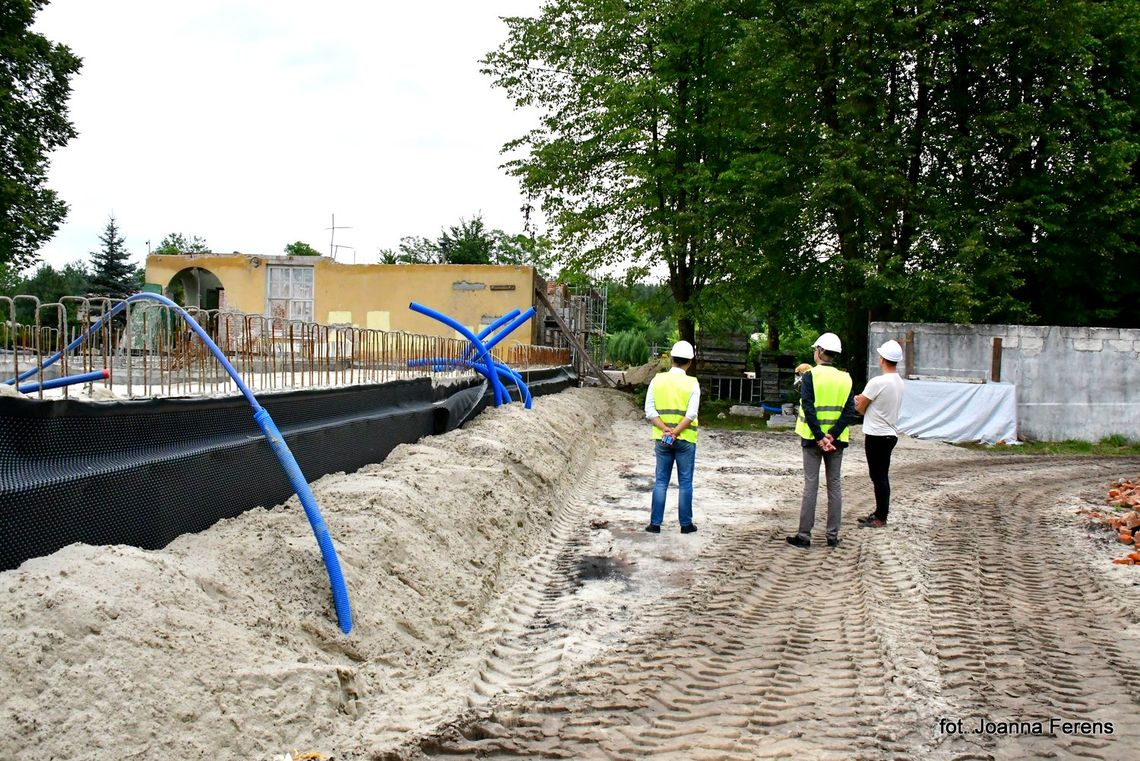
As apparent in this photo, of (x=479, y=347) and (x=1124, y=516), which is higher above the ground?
(x=479, y=347)

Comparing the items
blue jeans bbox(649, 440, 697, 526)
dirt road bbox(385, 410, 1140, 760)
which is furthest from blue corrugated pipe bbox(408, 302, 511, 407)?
blue jeans bbox(649, 440, 697, 526)

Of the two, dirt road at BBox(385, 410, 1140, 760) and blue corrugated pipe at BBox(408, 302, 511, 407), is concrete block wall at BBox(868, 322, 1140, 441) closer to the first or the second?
blue corrugated pipe at BBox(408, 302, 511, 407)

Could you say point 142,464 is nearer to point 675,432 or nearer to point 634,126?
point 675,432

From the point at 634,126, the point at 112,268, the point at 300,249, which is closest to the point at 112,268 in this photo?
the point at 112,268

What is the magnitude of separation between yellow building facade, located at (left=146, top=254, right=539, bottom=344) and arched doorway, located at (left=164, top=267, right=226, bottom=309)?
132 millimetres

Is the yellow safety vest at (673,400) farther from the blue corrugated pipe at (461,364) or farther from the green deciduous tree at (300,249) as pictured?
the green deciduous tree at (300,249)

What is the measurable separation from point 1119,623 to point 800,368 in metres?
3.54

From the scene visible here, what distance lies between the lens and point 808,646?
5605mm

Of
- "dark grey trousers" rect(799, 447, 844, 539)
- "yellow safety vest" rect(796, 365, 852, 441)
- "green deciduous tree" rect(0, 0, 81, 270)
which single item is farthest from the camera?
"green deciduous tree" rect(0, 0, 81, 270)

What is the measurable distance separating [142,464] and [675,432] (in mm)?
5227

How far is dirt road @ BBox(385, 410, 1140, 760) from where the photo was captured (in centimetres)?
426

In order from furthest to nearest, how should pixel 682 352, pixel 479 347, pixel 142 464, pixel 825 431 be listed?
pixel 479 347
pixel 682 352
pixel 825 431
pixel 142 464

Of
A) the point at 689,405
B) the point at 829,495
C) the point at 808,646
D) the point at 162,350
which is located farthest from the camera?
the point at 689,405

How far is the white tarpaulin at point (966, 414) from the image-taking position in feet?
64.7
